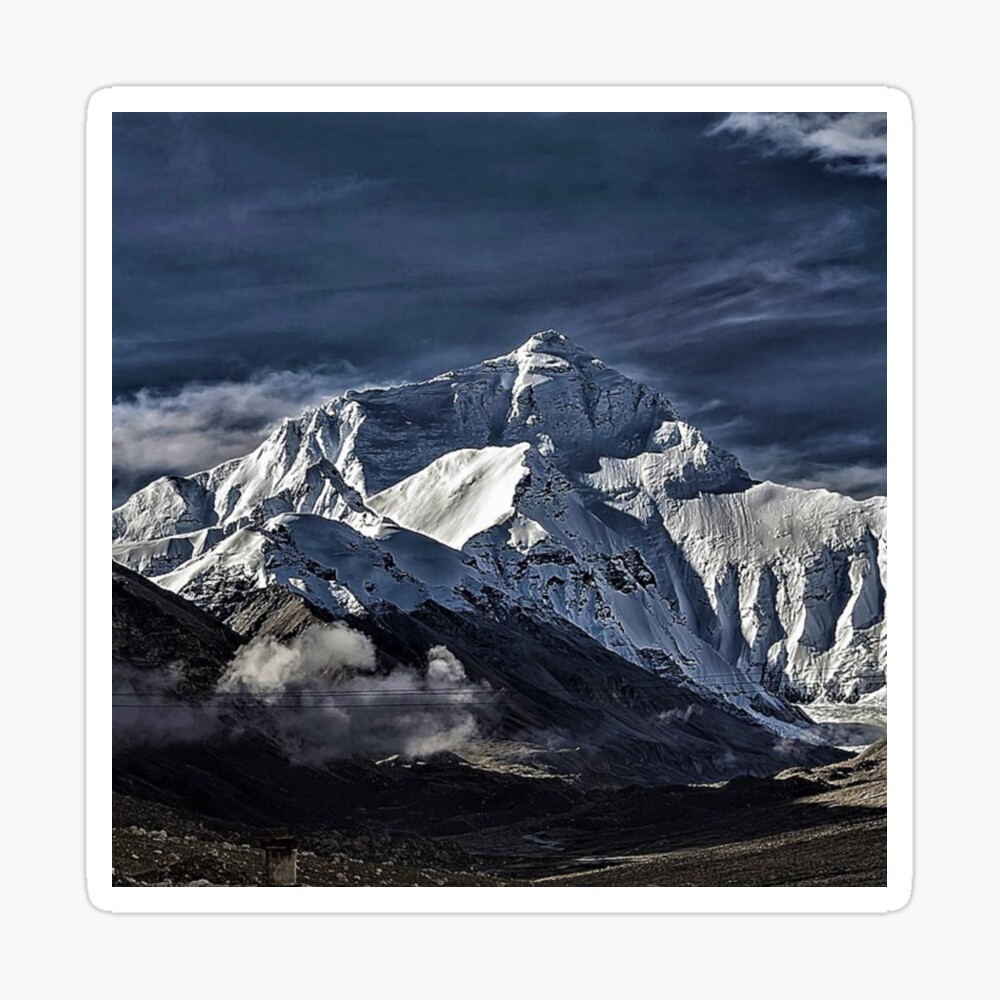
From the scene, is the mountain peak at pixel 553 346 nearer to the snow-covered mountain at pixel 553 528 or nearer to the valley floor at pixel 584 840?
the snow-covered mountain at pixel 553 528

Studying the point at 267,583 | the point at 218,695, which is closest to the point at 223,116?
the point at 218,695

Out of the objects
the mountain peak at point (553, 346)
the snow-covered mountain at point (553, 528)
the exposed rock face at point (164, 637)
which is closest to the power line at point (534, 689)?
the snow-covered mountain at point (553, 528)

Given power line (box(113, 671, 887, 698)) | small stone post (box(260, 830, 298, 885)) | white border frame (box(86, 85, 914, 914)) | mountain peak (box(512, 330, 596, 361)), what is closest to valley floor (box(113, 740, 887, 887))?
small stone post (box(260, 830, 298, 885))

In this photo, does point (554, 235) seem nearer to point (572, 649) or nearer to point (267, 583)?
point (267, 583)

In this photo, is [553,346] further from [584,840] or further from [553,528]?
[553,528]

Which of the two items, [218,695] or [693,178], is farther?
[218,695]

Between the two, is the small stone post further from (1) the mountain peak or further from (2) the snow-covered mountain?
(1) the mountain peak

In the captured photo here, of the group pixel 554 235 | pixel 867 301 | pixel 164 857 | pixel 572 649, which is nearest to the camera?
pixel 164 857

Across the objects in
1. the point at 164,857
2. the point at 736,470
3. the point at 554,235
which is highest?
the point at 554,235
